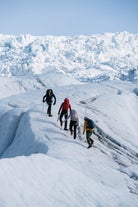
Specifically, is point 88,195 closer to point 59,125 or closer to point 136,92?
point 59,125

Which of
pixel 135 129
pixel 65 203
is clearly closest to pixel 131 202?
pixel 65 203

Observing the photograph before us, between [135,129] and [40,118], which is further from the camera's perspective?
[135,129]

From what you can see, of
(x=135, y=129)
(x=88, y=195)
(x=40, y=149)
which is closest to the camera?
(x=88, y=195)

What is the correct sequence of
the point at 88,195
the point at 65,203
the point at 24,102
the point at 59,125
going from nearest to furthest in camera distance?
1. the point at 65,203
2. the point at 88,195
3. the point at 59,125
4. the point at 24,102

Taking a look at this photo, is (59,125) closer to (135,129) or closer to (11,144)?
(11,144)

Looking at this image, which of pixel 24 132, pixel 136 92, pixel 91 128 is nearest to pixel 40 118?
pixel 24 132

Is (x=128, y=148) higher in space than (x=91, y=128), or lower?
lower

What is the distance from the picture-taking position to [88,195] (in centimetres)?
1454

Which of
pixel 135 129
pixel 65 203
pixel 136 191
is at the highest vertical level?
pixel 65 203

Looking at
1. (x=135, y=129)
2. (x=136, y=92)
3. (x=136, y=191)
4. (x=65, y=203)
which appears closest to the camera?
(x=65, y=203)

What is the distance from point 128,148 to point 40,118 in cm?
683

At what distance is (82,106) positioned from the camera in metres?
34.7

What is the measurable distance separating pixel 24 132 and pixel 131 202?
12747 millimetres

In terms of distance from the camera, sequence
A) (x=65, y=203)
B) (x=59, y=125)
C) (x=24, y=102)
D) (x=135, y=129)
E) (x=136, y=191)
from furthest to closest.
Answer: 1. (x=24, y=102)
2. (x=135, y=129)
3. (x=59, y=125)
4. (x=136, y=191)
5. (x=65, y=203)
